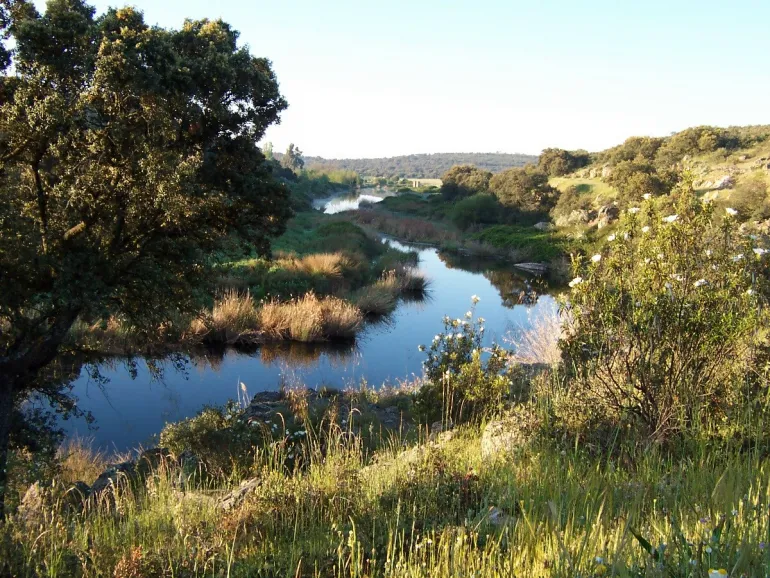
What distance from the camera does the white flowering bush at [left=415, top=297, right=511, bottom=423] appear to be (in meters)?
6.99

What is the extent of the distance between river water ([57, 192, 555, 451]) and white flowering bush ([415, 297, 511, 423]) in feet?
14.8

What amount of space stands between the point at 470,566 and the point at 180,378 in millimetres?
13761

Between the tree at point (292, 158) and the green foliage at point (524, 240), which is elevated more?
the tree at point (292, 158)

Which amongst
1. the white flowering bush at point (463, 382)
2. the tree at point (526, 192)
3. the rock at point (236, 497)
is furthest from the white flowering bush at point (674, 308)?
the tree at point (526, 192)

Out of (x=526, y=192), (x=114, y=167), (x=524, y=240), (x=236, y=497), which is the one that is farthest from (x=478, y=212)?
(x=236, y=497)

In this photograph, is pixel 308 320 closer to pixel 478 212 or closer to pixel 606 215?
pixel 606 215

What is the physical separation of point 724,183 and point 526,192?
18857 millimetres

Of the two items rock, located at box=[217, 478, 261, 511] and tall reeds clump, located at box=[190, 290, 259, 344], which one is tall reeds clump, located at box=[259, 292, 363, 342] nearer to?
tall reeds clump, located at box=[190, 290, 259, 344]

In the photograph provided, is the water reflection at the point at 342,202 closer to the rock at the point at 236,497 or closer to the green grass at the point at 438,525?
the rock at the point at 236,497

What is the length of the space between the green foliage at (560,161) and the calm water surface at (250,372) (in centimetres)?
4777

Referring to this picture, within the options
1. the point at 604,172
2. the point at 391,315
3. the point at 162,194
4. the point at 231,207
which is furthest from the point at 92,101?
the point at 604,172

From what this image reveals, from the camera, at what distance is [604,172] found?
176 feet

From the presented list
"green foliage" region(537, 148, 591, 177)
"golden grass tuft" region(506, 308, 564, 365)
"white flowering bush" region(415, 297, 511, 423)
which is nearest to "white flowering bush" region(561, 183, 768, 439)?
"white flowering bush" region(415, 297, 511, 423)

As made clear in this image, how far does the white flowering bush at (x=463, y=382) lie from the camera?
699cm
